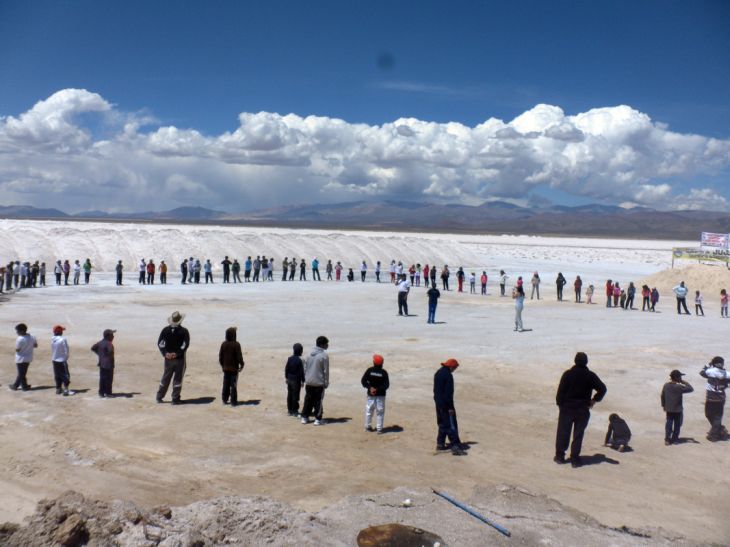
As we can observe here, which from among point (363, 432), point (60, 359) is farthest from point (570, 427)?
point (60, 359)

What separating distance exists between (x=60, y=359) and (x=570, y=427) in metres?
8.71

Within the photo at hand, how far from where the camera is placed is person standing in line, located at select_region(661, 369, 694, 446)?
32.7 feet

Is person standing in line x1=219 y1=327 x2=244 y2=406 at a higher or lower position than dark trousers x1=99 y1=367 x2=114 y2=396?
higher

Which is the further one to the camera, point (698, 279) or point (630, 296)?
point (698, 279)

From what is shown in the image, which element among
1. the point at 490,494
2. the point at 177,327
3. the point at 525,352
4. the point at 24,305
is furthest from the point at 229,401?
the point at 24,305

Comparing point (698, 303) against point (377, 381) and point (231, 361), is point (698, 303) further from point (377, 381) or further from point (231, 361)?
point (231, 361)

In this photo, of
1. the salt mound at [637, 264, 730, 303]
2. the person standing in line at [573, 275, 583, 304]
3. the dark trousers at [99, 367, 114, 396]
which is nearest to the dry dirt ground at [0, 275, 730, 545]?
the dark trousers at [99, 367, 114, 396]

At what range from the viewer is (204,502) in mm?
6988

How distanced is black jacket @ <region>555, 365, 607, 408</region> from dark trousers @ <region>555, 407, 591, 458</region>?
0.09 metres

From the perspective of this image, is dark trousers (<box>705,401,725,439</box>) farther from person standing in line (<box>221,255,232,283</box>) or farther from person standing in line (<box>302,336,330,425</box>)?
person standing in line (<box>221,255,232,283</box>)

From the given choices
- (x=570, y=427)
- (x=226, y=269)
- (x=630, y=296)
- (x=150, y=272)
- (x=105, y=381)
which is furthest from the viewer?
(x=226, y=269)

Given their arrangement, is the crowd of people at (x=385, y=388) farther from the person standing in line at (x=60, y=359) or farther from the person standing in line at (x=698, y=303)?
the person standing in line at (x=698, y=303)

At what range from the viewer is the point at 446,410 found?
30.3 feet

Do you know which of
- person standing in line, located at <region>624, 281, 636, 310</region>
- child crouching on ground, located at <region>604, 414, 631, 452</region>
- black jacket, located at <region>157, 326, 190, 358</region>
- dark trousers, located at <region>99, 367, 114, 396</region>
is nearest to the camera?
child crouching on ground, located at <region>604, 414, 631, 452</region>
